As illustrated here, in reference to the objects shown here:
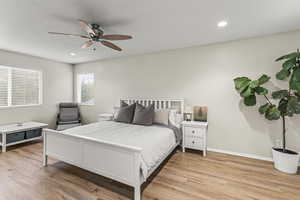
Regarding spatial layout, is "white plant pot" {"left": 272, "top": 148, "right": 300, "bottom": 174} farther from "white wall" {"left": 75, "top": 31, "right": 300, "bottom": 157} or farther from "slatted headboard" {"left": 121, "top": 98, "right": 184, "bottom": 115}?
"slatted headboard" {"left": 121, "top": 98, "right": 184, "bottom": 115}

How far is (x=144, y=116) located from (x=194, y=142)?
1.29m

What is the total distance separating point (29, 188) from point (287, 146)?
4450mm

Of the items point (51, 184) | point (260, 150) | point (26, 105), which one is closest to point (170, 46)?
point (260, 150)

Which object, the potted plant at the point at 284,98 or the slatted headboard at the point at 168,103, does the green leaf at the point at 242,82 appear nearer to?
the potted plant at the point at 284,98

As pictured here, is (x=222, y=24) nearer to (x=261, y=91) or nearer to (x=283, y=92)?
(x=261, y=91)

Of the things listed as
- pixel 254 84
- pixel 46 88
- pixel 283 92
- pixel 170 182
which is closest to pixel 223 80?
pixel 254 84

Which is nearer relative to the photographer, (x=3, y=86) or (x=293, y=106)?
(x=293, y=106)

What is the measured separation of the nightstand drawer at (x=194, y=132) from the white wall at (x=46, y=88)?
15.3 feet

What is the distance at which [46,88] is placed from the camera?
4.72 metres

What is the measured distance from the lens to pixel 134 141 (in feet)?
6.95

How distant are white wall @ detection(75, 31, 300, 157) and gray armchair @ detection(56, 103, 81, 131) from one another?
2.30 m

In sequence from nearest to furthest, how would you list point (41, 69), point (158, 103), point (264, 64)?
point (264, 64) < point (158, 103) < point (41, 69)

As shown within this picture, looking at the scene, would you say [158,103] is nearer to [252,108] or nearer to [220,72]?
[220,72]

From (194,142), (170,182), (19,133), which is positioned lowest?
(170,182)
